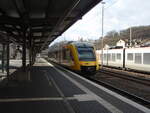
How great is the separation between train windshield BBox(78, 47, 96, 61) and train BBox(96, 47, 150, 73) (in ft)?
18.3

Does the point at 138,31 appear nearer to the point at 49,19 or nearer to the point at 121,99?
the point at 49,19

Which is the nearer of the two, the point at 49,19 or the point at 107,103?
the point at 107,103

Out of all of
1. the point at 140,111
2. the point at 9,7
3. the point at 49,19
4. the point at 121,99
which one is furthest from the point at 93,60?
the point at 140,111

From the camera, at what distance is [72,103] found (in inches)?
355

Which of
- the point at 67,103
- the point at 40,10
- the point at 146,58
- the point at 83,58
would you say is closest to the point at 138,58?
the point at 146,58

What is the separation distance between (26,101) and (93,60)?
13.4m

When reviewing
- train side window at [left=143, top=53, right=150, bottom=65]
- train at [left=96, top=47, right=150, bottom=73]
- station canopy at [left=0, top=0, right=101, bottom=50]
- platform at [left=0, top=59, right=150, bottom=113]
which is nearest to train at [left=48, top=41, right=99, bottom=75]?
train side window at [left=143, top=53, right=150, bottom=65]

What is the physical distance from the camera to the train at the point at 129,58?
25.5 metres

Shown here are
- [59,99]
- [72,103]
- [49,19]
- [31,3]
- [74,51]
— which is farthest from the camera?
[74,51]

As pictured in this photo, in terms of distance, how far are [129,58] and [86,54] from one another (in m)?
9.09

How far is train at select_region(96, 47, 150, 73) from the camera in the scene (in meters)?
25.5

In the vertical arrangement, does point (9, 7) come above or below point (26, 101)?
above

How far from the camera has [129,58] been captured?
30.0 m

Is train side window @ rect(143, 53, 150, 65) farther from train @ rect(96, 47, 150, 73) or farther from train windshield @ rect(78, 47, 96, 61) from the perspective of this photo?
train windshield @ rect(78, 47, 96, 61)
